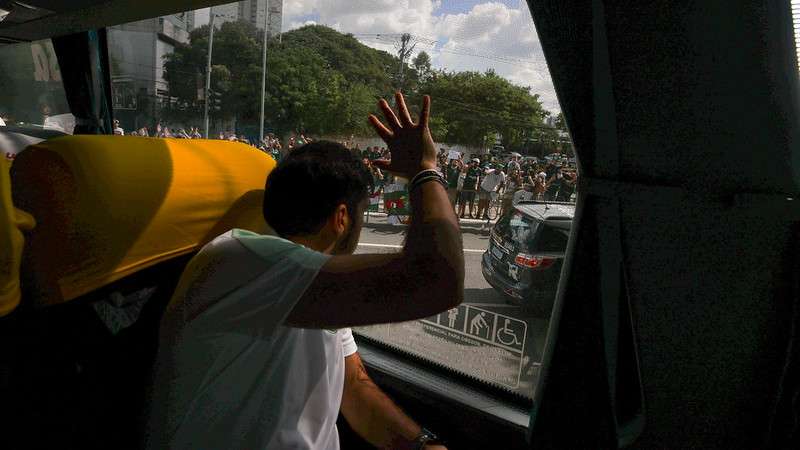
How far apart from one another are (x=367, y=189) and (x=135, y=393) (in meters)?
0.68

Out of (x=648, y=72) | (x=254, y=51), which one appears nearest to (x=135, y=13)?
(x=254, y=51)

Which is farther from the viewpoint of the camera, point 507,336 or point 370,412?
point 507,336

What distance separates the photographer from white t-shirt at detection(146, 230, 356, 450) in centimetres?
88

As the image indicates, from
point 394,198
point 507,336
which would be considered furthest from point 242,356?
point 507,336

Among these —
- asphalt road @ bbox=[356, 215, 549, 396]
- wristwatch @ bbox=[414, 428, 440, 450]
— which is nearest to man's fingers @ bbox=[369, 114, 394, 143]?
asphalt road @ bbox=[356, 215, 549, 396]

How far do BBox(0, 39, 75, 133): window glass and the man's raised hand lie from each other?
264 cm

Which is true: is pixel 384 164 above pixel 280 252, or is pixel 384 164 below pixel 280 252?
above

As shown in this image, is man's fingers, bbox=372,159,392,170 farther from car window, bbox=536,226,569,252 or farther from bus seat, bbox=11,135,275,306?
car window, bbox=536,226,569,252

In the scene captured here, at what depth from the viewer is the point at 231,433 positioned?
37.7 inches

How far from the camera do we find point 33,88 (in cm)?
310

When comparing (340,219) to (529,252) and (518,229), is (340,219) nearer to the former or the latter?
(529,252)

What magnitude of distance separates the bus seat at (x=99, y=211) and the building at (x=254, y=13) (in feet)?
2.98

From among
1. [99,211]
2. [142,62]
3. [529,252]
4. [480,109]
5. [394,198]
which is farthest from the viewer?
[142,62]

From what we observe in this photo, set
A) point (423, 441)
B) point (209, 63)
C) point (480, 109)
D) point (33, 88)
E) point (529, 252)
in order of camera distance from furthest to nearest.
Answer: point (33, 88) → point (209, 63) → point (529, 252) → point (480, 109) → point (423, 441)
